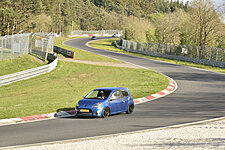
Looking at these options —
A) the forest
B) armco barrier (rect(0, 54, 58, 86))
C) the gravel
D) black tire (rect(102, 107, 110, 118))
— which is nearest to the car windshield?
black tire (rect(102, 107, 110, 118))

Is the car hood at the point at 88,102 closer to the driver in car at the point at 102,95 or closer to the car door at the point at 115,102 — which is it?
the driver in car at the point at 102,95

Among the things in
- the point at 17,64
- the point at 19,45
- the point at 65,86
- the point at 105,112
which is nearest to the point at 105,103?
the point at 105,112

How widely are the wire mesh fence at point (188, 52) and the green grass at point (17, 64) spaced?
23869mm

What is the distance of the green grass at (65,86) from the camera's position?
1847 centimetres

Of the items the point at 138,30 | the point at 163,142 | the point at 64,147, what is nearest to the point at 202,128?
the point at 163,142

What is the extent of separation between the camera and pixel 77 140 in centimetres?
1077

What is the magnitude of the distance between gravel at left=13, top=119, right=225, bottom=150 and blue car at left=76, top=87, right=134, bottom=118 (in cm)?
372

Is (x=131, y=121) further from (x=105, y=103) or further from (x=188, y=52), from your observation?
(x=188, y=52)

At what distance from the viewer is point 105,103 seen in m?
15.5

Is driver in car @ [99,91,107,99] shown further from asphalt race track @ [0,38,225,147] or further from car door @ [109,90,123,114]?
asphalt race track @ [0,38,225,147]

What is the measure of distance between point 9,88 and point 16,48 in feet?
40.0

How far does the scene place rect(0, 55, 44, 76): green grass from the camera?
34.2 m

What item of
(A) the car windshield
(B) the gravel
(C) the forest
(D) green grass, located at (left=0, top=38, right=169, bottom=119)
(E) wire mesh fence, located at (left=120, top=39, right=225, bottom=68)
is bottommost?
(D) green grass, located at (left=0, top=38, right=169, bottom=119)

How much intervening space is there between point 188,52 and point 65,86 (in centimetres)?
3128
